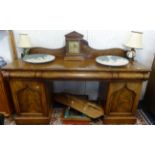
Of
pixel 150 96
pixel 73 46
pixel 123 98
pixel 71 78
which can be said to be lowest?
pixel 150 96

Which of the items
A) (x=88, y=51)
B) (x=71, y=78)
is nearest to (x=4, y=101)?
(x=71, y=78)

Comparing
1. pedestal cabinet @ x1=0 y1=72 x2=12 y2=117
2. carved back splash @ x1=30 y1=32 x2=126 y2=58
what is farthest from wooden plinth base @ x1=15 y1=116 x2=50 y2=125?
carved back splash @ x1=30 y1=32 x2=126 y2=58

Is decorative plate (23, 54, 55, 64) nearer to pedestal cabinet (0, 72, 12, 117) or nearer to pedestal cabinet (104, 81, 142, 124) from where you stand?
pedestal cabinet (0, 72, 12, 117)

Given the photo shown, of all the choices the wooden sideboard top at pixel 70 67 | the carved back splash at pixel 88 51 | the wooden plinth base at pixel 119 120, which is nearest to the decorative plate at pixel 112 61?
the wooden sideboard top at pixel 70 67

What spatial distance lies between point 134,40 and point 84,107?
0.89m

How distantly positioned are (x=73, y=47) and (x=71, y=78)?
398 mm

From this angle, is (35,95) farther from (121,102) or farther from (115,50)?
(115,50)

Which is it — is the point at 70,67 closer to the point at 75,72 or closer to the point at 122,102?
the point at 75,72

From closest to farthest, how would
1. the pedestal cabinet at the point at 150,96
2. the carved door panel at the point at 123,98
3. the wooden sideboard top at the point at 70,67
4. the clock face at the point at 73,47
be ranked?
1. the wooden sideboard top at the point at 70,67
2. the carved door panel at the point at 123,98
3. the clock face at the point at 73,47
4. the pedestal cabinet at the point at 150,96

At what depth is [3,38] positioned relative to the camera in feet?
5.17

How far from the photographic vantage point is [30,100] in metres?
1.54

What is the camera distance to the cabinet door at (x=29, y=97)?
4.75ft

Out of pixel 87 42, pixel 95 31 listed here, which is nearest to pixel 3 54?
pixel 87 42

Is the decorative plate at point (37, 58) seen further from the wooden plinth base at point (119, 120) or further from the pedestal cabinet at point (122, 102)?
the wooden plinth base at point (119, 120)
